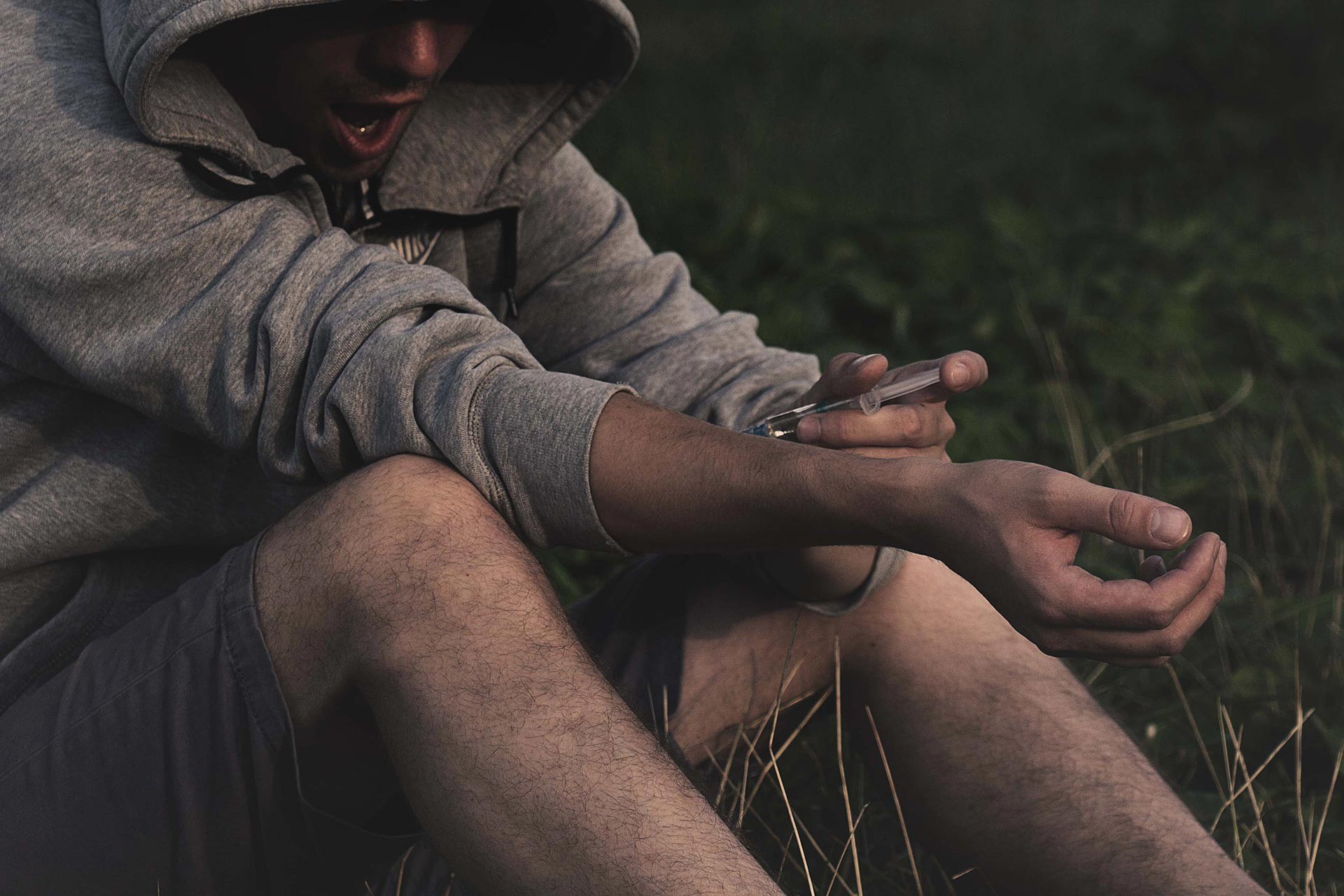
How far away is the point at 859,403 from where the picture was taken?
178cm

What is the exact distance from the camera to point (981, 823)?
1.78 meters

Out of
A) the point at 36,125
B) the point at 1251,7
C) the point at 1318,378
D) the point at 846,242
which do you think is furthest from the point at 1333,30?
the point at 36,125

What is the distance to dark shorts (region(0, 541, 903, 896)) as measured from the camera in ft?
4.99

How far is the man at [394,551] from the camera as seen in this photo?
1.38 meters

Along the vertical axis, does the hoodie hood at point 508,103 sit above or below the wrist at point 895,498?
above

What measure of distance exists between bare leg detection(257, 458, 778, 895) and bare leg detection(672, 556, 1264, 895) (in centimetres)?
50

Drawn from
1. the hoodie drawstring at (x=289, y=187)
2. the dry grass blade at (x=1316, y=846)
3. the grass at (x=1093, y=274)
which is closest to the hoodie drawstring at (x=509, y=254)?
the hoodie drawstring at (x=289, y=187)

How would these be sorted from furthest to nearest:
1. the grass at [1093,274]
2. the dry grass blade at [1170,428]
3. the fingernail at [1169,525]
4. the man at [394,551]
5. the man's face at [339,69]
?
the dry grass blade at [1170,428] < the grass at [1093,274] < the man's face at [339,69] < the man at [394,551] < the fingernail at [1169,525]

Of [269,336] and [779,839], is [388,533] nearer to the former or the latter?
[269,336]

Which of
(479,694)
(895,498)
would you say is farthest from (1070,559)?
(479,694)

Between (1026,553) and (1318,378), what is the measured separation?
9.20 ft

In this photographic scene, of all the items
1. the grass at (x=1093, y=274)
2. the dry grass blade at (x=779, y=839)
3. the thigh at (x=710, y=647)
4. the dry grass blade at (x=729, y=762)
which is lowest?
the grass at (x=1093, y=274)

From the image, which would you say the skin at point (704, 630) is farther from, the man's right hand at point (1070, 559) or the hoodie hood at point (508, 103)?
the hoodie hood at point (508, 103)

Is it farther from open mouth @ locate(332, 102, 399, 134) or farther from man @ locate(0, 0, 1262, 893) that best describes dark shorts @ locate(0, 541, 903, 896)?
open mouth @ locate(332, 102, 399, 134)
